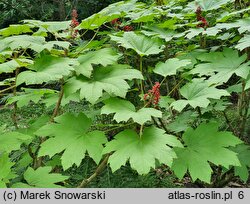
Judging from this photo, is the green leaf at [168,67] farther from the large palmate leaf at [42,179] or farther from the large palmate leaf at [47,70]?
the large palmate leaf at [42,179]

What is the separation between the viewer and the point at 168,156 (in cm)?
173

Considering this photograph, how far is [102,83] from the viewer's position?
1919 millimetres

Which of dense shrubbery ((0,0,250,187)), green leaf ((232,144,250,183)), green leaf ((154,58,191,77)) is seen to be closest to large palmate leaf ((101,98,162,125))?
dense shrubbery ((0,0,250,187))

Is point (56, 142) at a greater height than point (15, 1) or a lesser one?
greater

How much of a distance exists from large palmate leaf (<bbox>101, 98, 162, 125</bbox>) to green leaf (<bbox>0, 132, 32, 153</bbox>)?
24.6 inches

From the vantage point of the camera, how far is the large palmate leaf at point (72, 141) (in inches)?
74.5

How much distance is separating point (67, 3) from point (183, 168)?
866 centimetres

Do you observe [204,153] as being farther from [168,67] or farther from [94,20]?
[94,20]

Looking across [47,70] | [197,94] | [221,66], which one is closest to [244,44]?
[221,66]

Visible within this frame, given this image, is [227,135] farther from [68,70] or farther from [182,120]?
[68,70]

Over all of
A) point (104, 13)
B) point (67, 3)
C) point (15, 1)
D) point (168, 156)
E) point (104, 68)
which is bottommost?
point (67, 3)

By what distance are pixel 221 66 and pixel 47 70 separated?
115cm

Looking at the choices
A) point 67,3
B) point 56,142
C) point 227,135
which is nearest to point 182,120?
point 227,135
